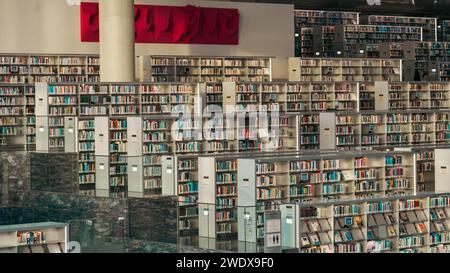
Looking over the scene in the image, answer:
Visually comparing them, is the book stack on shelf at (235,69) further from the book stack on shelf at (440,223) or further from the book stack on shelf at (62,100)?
the book stack on shelf at (440,223)

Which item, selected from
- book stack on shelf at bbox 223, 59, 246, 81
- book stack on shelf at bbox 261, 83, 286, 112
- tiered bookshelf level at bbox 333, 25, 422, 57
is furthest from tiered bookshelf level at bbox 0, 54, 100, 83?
tiered bookshelf level at bbox 333, 25, 422, 57

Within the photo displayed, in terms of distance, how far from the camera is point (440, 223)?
640 inches

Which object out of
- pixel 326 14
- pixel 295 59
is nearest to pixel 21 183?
pixel 295 59

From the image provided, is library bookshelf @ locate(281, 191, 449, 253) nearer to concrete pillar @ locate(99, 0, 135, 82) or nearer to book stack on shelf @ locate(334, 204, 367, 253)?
book stack on shelf @ locate(334, 204, 367, 253)

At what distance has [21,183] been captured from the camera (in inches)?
822

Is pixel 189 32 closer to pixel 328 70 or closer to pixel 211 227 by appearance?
pixel 328 70

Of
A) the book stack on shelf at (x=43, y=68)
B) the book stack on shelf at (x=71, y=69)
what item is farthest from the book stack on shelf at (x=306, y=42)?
the book stack on shelf at (x=43, y=68)

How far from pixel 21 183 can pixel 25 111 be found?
3740 mm

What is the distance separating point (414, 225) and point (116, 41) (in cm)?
1219

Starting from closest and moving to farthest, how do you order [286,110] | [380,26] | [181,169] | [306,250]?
[306,250] → [181,169] → [286,110] → [380,26]

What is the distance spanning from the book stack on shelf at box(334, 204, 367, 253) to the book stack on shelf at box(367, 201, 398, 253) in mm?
106

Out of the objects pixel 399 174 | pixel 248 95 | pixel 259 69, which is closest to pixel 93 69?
pixel 248 95

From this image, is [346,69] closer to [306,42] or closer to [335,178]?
[306,42]

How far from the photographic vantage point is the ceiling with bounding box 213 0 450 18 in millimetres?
38094
